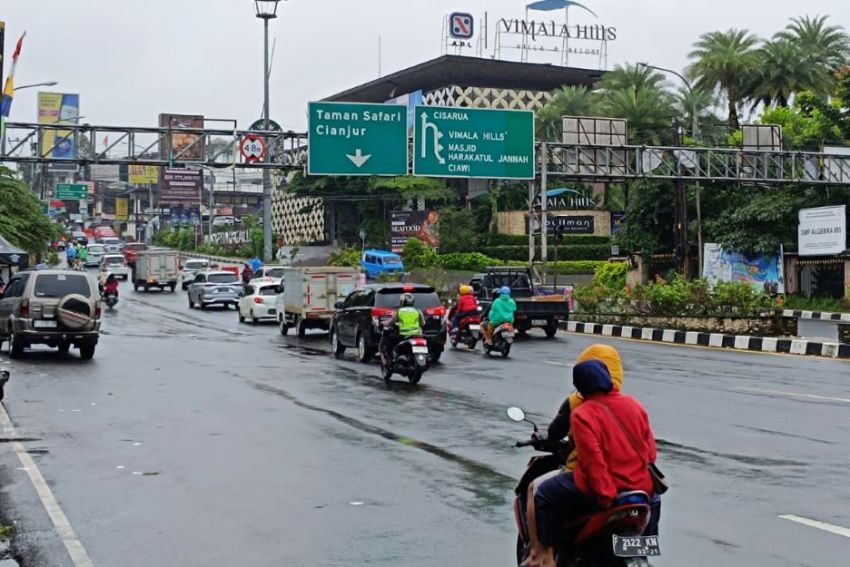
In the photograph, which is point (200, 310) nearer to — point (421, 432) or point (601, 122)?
point (601, 122)

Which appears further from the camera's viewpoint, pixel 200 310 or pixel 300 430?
pixel 200 310

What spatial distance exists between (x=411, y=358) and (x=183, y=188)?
94.4 metres

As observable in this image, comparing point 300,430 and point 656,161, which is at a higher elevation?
point 656,161

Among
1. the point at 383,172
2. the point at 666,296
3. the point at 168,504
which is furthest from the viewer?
the point at 383,172

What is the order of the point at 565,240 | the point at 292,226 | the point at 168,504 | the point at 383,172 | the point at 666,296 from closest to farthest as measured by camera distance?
the point at 168,504 → the point at 666,296 → the point at 383,172 → the point at 565,240 → the point at 292,226

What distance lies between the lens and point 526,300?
32.3 meters

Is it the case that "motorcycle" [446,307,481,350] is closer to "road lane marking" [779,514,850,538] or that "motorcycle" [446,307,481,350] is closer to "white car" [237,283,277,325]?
"white car" [237,283,277,325]

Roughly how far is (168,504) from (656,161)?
37.7 metres

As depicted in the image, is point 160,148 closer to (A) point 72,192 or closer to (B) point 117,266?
(B) point 117,266

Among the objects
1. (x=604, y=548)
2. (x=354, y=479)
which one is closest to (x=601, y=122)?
(x=354, y=479)

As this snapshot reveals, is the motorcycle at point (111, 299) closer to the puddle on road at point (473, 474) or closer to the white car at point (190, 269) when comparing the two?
the white car at point (190, 269)

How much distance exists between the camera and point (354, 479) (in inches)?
414

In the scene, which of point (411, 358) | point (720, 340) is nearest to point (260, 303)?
point (720, 340)

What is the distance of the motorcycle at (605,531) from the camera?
557 cm
